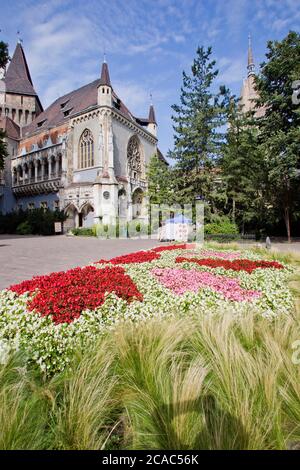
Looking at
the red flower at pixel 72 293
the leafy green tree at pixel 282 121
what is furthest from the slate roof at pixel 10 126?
the red flower at pixel 72 293

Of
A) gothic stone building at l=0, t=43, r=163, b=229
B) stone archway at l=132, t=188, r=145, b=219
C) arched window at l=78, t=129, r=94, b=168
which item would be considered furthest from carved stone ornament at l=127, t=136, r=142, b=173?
arched window at l=78, t=129, r=94, b=168

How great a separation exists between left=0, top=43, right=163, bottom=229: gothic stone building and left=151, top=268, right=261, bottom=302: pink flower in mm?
26407

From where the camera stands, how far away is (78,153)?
35.6m

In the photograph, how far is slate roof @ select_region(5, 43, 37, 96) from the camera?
155 feet

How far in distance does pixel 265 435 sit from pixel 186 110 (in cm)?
2223

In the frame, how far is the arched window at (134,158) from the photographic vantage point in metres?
38.6

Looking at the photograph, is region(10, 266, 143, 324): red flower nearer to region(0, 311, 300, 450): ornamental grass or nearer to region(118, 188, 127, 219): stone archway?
region(0, 311, 300, 450): ornamental grass

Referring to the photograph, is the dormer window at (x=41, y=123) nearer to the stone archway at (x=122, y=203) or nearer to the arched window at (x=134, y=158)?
the arched window at (x=134, y=158)

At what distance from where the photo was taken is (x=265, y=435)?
1.52m

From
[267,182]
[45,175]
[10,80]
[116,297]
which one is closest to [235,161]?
[267,182]

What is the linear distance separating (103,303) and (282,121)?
59.5ft

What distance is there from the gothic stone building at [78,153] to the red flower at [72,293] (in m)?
27.3

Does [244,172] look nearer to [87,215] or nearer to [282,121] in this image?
[282,121]
